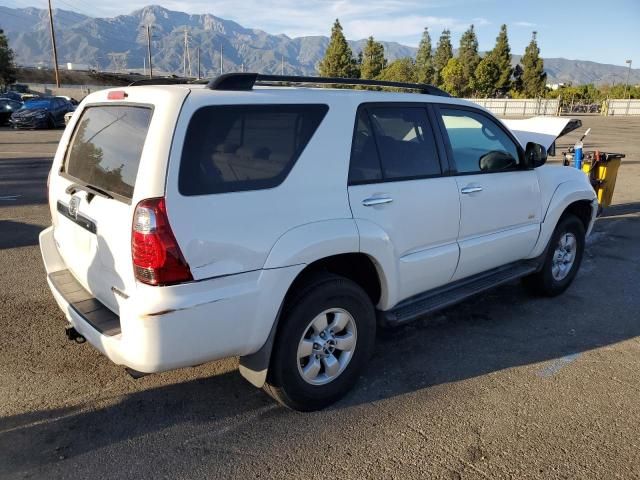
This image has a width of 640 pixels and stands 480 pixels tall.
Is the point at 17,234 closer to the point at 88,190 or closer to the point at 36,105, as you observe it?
the point at 88,190

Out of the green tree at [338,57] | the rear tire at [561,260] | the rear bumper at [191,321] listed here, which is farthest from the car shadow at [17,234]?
the green tree at [338,57]

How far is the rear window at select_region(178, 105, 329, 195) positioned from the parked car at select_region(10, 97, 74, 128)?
2391 cm

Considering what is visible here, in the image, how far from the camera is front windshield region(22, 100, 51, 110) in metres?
23.4

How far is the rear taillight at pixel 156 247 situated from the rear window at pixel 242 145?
17 centimetres

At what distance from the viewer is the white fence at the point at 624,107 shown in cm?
5419

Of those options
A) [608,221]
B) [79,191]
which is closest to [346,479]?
[79,191]

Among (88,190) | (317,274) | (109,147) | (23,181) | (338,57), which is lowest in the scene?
(23,181)

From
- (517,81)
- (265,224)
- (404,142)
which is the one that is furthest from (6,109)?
(517,81)

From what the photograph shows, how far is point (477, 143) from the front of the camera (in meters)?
4.32

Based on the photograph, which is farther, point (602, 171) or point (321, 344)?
point (602, 171)

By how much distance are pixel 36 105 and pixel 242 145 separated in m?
24.9

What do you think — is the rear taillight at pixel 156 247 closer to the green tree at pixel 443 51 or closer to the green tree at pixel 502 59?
the green tree at pixel 502 59

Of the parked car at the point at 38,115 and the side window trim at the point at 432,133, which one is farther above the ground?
the side window trim at the point at 432,133

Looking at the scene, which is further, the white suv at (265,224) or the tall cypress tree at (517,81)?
the tall cypress tree at (517,81)
